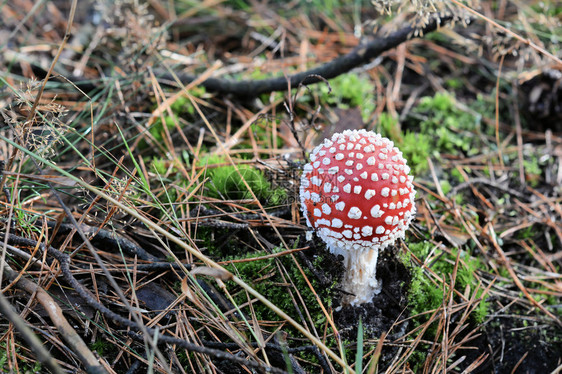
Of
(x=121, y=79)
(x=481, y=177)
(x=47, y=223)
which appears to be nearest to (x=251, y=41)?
(x=121, y=79)

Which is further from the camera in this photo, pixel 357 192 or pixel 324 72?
pixel 324 72

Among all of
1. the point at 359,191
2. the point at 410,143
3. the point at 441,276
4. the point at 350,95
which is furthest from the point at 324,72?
the point at 441,276

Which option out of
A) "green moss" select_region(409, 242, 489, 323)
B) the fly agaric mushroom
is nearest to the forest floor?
"green moss" select_region(409, 242, 489, 323)

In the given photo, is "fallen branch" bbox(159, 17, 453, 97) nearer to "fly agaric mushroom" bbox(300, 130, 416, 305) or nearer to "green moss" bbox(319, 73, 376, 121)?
"green moss" bbox(319, 73, 376, 121)

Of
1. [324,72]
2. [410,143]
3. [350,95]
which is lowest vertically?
[410,143]

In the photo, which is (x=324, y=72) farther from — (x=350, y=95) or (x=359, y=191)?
(x=359, y=191)

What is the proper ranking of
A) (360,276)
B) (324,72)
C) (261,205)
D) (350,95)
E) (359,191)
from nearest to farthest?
(359,191) < (360,276) < (261,205) < (324,72) < (350,95)

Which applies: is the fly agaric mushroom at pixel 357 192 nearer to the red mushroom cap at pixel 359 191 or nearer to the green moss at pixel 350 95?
the red mushroom cap at pixel 359 191

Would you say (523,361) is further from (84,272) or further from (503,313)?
(84,272)

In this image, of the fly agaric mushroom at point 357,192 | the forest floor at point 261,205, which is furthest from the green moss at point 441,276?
the fly agaric mushroom at point 357,192
